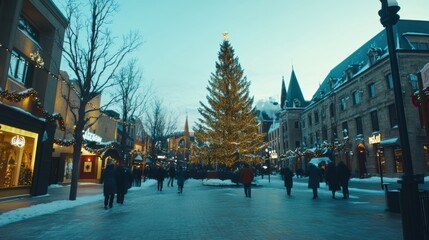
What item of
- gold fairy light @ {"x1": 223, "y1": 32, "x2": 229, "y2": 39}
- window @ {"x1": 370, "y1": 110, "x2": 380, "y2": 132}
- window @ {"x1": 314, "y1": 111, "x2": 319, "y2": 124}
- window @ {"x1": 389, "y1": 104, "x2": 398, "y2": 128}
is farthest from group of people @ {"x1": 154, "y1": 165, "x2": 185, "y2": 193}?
window @ {"x1": 314, "y1": 111, "x2": 319, "y2": 124}

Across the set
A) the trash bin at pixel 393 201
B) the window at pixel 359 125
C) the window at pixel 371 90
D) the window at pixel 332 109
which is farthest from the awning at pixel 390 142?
the trash bin at pixel 393 201

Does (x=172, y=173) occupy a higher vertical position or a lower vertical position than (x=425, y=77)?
lower

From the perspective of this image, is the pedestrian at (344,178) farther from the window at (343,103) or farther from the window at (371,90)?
the window at (343,103)

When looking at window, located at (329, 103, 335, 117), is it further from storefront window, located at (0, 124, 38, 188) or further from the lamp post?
the lamp post

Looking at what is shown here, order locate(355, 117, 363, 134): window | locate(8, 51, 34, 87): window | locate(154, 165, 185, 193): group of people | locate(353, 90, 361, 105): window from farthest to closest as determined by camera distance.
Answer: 1. locate(353, 90, 361, 105): window
2. locate(355, 117, 363, 134): window
3. locate(154, 165, 185, 193): group of people
4. locate(8, 51, 34, 87): window

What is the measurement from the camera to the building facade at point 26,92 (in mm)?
13953

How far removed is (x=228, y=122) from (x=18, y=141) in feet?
60.2

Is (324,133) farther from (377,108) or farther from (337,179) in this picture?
(337,179)

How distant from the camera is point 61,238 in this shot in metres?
6.39

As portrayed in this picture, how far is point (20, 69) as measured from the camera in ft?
52.8

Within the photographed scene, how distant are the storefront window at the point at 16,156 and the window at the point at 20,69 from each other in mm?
3013

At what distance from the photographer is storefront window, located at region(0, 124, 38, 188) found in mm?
14568

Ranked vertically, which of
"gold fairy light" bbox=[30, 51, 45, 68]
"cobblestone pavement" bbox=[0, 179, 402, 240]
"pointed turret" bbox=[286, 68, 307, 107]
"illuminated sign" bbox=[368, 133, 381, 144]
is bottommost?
"cobblestone pavement" bbox=[0, 179, 402, 240]

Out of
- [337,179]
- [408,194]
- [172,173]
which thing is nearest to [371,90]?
[337,179]
